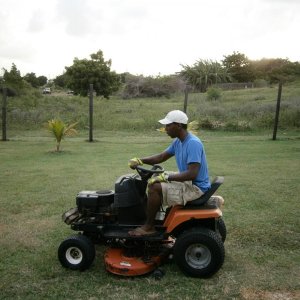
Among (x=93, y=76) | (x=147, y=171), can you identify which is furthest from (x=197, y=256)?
(x=93, y=76)

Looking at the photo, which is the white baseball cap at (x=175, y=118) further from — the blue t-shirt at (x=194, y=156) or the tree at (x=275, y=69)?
the tree at (x=275, y=69)

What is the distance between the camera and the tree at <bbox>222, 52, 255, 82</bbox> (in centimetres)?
5856

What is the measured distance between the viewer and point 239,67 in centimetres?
5969

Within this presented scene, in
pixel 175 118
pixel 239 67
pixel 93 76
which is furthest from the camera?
pixel 239 67

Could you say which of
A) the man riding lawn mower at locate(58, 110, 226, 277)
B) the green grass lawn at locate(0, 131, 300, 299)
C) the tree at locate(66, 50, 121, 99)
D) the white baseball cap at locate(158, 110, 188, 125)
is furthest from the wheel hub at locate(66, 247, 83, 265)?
the tree at locate(66, 50, 121, 99)

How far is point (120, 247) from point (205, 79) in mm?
38990

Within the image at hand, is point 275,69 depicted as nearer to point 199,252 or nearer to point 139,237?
point 199,252

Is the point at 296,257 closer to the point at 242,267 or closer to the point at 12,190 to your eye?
the point at 242,267

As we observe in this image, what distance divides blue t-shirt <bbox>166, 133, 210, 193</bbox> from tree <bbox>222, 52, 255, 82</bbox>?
54058mm

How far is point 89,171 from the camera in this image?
9.84 meters

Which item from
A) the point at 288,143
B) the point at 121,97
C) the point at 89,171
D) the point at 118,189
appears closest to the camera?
the point at 118,189

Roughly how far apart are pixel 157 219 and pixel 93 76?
113ft

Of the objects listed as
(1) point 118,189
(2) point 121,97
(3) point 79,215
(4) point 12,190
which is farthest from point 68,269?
(2) point 121,97

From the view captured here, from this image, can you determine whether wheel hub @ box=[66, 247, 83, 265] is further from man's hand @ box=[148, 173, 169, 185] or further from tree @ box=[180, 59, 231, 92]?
tree @ box=[180, 59, 231, 92]
